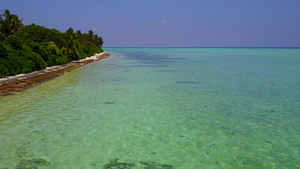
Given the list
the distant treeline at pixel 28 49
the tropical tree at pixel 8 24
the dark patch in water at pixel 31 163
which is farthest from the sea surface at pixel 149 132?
the tropical tree at pixel 8 24

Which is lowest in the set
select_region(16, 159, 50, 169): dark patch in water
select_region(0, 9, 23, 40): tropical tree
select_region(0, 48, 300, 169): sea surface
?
select_region(0, 48, 300, 169): sea surface

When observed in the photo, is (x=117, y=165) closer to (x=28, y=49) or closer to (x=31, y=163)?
(x=31, y=163)

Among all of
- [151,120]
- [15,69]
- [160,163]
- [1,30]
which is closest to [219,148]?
[160,163]

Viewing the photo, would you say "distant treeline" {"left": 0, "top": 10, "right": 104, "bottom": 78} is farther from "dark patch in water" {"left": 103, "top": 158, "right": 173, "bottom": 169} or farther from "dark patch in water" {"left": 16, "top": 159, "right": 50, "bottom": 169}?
"dark patch in water" {"left": 103, "top": 158, "right": 173, "bottom": 169}

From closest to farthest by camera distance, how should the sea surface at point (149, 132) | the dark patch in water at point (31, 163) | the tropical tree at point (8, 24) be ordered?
1. the dark patch in water at point (31, 163)
2. the sea surface at point (149, 132)
3. the tropical tree at point (8, 24)

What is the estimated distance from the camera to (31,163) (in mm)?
6828

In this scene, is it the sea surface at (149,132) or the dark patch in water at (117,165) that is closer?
the dark patch in water at (117,165)

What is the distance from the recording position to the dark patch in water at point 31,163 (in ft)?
21.7

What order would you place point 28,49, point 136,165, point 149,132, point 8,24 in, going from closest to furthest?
point 136,165
point 149,132
point 28,49
point 8,24

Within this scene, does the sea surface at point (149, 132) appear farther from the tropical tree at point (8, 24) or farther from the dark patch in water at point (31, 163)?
the tropical tree at point (8, 24)

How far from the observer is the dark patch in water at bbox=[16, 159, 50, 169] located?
21.7ft

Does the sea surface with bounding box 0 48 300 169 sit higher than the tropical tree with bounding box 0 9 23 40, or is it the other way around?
the tropical tree with bounding box 0 9 23 40

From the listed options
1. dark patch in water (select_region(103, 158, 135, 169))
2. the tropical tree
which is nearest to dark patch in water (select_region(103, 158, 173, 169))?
dark patch in water (select_region(103, 158, 135, 169))

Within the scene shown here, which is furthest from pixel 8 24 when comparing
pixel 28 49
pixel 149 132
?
pixel 149 132
